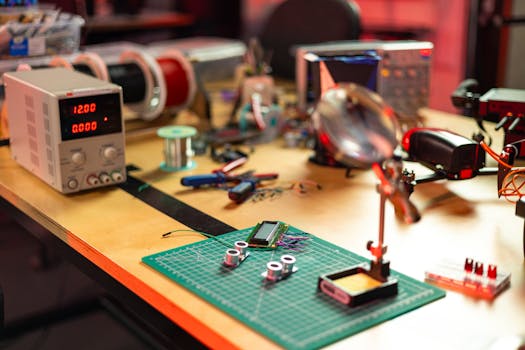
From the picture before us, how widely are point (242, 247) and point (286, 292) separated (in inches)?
6.9

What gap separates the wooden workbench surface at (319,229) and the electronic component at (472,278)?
2 cm

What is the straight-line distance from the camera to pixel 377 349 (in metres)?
1.05

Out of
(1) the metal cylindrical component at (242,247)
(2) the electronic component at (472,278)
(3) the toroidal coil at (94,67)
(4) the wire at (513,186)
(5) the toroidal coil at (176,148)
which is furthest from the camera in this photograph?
(3) the toroidal coil at (94,67)

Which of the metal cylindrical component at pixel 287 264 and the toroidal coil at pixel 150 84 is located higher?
the toroidal coil at pixel 150 84

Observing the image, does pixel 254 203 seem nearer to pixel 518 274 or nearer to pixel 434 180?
pixel 434 180

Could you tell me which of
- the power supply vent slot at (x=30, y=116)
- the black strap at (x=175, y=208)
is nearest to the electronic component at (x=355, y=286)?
the black strap at (x=175, y=208)

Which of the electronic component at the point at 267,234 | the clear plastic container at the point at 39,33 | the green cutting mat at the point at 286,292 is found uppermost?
the clear plastic container at the point at 39,33

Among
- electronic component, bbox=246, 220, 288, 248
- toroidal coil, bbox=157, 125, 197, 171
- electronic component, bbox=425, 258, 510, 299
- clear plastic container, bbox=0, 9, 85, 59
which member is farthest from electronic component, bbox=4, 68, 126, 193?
electronic component, bbox=425, 258, 510, 299

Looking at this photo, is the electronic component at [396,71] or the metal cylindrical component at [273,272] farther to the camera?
the electronic component at [396,71]

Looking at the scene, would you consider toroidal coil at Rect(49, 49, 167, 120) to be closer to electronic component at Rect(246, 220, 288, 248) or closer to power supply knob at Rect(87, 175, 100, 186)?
power supply knob at Rect(87, 175, 100, 186)

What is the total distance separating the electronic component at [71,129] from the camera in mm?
1720

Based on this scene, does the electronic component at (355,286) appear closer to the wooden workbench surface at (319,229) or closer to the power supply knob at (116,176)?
the wooden workbench surface at (319,229)

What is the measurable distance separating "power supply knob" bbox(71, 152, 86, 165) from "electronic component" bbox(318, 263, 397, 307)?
2.61 ft

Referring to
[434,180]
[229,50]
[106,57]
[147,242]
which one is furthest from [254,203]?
[229,50]
